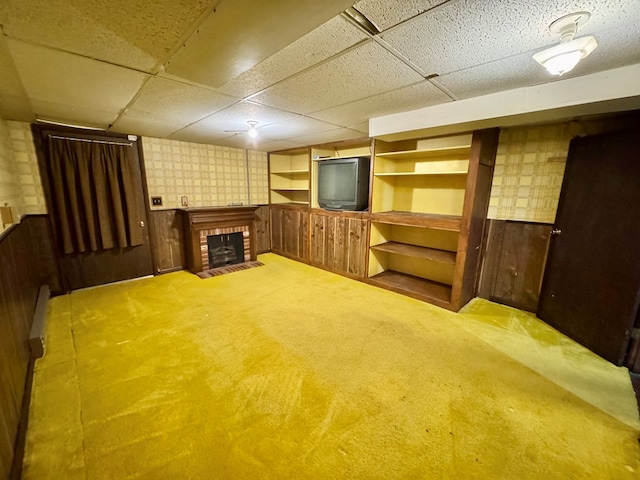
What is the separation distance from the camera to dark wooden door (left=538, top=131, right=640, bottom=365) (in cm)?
209

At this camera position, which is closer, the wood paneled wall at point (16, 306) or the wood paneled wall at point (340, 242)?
the wood paneled wall at point (16, 306)

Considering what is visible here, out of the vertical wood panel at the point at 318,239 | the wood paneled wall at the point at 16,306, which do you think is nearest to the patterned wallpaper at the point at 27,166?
the wood paneled wall at the point at 16,306

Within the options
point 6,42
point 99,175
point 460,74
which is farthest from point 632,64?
point 99,175

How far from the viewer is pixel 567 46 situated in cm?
127

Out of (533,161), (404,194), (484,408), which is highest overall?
(533,161)

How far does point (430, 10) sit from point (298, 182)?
458 cm

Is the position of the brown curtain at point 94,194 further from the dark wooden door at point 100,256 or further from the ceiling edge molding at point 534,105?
the ceiling edge molding at point 534,105

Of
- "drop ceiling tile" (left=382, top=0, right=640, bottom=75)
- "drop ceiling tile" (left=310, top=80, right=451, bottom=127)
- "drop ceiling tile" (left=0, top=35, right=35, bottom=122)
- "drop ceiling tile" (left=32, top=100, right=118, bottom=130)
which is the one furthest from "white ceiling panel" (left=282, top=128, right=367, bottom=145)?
"drop ceiling tile" (left=0, top=35, right=35, bottom=122)

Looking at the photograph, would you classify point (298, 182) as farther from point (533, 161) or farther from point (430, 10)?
point (430, 10)

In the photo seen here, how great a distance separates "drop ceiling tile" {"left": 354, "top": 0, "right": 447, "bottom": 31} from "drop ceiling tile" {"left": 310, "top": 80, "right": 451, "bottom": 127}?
84cm

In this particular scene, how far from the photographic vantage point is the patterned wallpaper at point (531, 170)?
272 centimetres

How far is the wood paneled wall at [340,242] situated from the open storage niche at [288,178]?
3.95 feet

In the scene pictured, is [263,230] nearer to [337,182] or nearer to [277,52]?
[337,182]

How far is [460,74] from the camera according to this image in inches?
70.4
